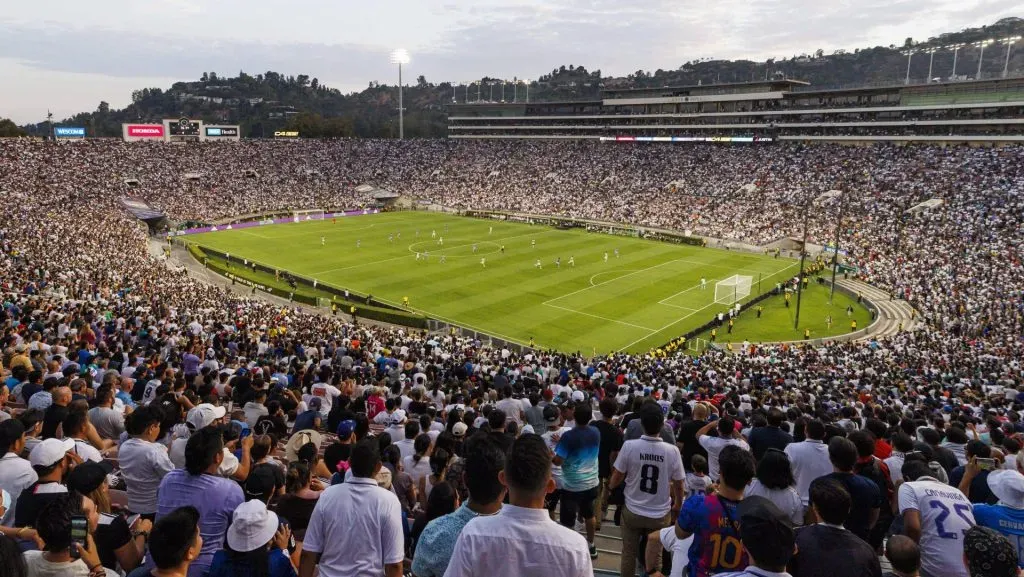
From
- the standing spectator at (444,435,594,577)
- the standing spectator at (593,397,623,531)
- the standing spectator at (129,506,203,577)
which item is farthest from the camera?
the standing spectator at (593,397,623,531)

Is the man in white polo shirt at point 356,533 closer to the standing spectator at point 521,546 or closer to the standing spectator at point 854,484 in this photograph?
the standing spectator at point 521,546

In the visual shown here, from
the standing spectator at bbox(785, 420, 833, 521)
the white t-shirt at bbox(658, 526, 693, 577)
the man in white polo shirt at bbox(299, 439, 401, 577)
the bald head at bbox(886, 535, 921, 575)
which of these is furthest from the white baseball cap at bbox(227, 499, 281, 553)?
the standing spectator at bbox(785, 420, 833, 521)

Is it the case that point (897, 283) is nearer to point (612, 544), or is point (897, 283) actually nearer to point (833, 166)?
point (833, 166)

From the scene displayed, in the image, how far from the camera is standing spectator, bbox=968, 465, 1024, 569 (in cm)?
590

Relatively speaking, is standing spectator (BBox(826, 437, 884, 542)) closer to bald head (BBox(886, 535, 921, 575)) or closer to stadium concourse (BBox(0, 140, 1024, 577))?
stadium concourse (BBox(0, 140, 1024, 577))

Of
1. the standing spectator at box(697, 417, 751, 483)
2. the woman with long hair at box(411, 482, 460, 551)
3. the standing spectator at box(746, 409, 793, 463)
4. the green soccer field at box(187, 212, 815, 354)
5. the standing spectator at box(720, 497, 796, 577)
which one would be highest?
the standing spectator at box(720, 497, 796, 577)

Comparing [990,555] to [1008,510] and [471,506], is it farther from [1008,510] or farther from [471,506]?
[471,506]

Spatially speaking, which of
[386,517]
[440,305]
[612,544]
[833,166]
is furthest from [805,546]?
[833,166]

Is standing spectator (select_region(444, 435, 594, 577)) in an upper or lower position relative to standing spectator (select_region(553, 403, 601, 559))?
upper

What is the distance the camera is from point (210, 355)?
18109 millimetres

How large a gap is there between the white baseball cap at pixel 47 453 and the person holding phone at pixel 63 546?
1580mm

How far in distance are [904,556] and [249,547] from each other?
4.81 meters

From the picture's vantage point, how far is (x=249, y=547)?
189 inches

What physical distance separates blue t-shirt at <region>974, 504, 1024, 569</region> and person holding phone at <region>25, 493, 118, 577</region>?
25.2 ft
